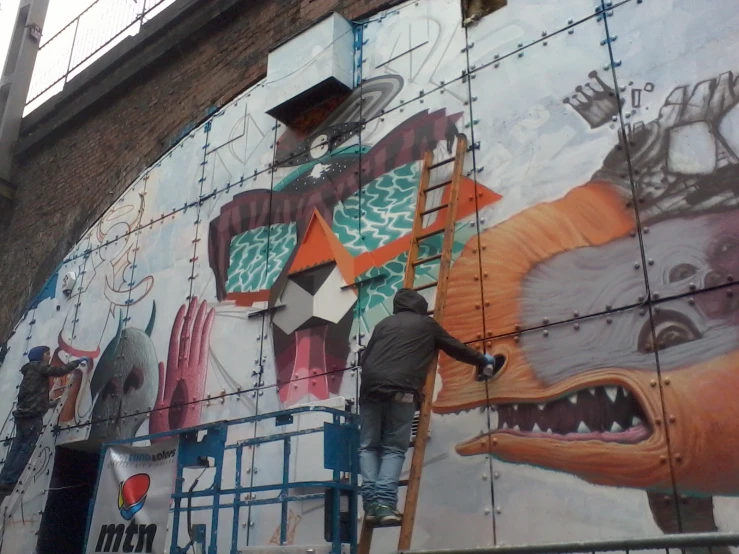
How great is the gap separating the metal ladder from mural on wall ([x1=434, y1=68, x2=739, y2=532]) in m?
0.42

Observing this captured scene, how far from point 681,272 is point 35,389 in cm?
651

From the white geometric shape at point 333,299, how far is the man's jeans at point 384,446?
1553 mm

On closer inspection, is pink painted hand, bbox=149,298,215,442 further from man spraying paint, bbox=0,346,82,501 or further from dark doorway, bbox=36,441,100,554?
man spraying paint, bbox=0,346,82,501

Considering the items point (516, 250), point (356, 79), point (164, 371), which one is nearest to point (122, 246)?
point (164, 371)

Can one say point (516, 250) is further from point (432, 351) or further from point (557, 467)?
point (557, 467)

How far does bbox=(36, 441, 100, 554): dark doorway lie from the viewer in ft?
25.1

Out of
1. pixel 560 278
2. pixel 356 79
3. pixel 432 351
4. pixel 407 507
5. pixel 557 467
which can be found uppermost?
pixel 356 79

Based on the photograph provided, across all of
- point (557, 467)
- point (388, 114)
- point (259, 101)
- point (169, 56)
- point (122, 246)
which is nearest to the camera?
point (557, 467)

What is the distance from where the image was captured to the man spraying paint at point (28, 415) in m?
7.76

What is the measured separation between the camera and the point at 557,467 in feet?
14.3

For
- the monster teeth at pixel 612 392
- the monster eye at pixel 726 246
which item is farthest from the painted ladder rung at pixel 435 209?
the monster eye at pixel 726 246

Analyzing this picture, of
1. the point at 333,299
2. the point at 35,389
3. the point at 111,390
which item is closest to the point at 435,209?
the point at 333,299

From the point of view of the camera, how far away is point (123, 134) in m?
9.78

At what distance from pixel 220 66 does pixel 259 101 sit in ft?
4.26
